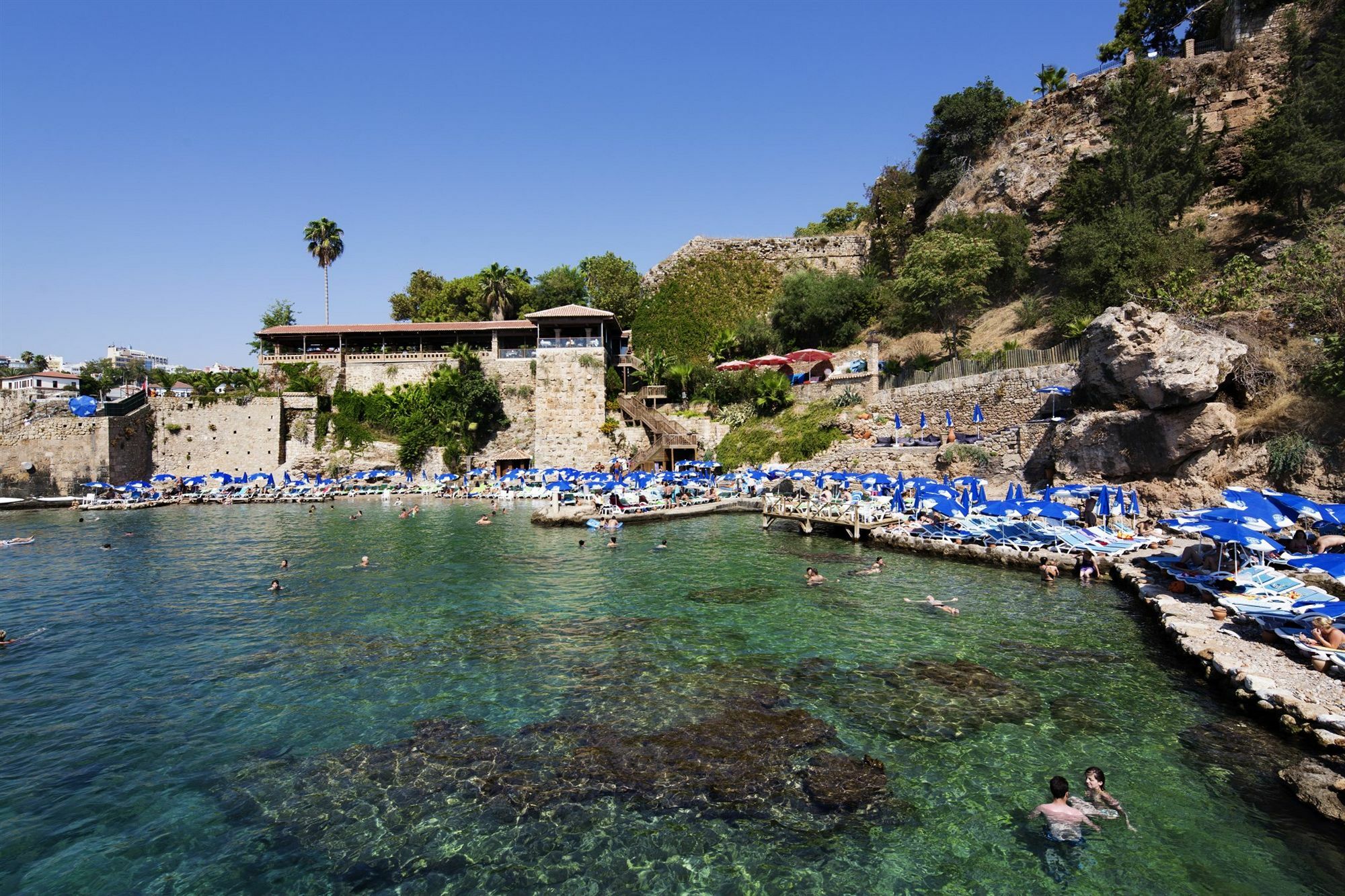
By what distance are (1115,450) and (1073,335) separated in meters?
8.38

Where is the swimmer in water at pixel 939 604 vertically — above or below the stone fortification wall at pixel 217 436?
below

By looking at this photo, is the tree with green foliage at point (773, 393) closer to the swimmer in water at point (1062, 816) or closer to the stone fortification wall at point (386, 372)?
the stone fortification wall at point (386, 372)

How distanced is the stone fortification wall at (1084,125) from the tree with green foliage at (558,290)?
2626 centimetres

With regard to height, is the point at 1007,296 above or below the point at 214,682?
above

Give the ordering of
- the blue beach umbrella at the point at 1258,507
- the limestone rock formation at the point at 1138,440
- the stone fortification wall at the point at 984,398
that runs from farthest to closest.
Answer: the stone fortification wall at the point at 984,398, the limestone rock formation at the point at 1138,440, the blue beach umbrella at the point at 1258,507

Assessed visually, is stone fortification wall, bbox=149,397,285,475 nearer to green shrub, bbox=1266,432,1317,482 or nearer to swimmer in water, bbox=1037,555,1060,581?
swimmer in water, bbox=1037,555,1060,581

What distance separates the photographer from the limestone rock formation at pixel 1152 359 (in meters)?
19.0

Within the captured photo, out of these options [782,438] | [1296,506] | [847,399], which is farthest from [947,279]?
[1296,506]

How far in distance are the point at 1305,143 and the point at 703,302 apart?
32117 millimetres

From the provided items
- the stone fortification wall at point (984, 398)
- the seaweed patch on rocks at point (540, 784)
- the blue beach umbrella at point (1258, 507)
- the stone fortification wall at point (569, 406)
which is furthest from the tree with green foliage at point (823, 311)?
the seaweed patch on rocks at point (540, 784)

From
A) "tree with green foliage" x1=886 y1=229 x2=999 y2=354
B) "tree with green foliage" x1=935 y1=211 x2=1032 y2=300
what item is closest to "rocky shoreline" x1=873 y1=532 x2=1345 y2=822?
"tree with green foliage" x1=886 y1=229 x2=999 y2=354

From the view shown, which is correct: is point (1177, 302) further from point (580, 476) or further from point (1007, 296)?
point (580, 476)

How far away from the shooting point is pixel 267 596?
53.8 feet

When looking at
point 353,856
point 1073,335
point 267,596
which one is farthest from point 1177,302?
point 267,596
